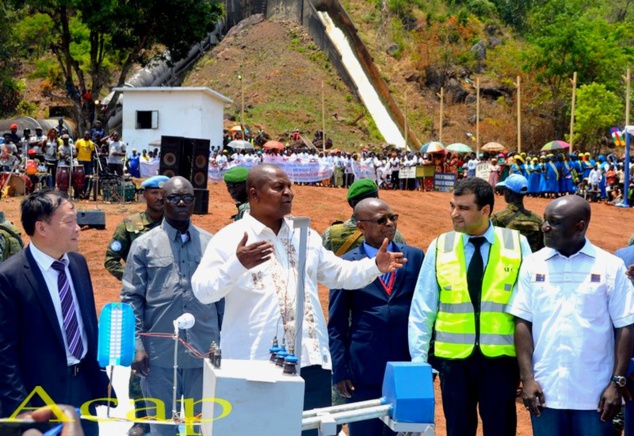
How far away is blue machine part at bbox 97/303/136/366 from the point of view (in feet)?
15.3

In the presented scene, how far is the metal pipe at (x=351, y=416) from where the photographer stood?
3865 mm

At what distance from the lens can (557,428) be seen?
5.22m

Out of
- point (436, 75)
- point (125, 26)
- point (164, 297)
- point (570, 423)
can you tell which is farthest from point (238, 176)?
point (436, 75)

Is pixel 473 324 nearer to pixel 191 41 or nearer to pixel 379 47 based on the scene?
pixel 191 41

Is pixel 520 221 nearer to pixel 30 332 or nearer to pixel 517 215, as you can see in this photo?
pixel 517 215

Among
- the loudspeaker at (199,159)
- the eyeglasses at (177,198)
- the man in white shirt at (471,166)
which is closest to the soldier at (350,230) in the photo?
the eyeglasses at (177,198)

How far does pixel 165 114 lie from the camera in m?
35.1

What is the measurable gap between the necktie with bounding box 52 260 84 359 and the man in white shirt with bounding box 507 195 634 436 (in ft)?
7.82

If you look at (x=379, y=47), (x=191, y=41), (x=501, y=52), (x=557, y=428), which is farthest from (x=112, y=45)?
(x=557, y=428)

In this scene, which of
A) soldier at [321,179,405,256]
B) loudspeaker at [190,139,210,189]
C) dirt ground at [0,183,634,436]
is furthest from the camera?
loudspeaker at [190,139,210,189]

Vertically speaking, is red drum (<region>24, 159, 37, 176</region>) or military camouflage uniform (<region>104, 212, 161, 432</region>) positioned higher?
red drum (<region>24, 159, 37, 176</region>)

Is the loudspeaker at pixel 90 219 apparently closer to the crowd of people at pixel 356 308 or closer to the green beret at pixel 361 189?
the green beret at pixel 361 189

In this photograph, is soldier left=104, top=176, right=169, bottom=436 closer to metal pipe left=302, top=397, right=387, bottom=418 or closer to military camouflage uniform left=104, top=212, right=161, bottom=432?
military camouflage uniform left=104, top=212, right=161, bottom=432

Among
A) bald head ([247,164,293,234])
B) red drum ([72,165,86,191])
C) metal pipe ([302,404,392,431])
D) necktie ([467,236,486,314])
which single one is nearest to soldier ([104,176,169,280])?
bald head ([247,164,293,234])
